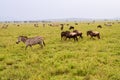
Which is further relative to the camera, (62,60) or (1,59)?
(1,59)

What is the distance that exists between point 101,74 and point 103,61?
2469 millimetres

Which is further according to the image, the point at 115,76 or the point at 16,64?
the point at 16,64

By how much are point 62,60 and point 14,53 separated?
4.20 metres

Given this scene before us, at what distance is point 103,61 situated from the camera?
1196cm

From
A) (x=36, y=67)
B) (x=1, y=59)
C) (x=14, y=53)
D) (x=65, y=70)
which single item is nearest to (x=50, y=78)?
(x=65, y=70)

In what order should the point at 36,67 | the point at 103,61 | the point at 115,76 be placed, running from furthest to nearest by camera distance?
1. the point at 103,61
2. the point at 36,67
3. the point at 115,76

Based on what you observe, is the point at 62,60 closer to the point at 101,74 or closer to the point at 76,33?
the point at 101,74

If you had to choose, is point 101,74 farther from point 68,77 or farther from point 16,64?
point 16,64

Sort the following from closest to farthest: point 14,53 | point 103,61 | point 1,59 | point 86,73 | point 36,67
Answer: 1. point 86,73
2. point 36,67
3. point 103,61
4. point 1,59
5. point 14,53

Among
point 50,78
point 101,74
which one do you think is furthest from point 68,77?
point 101,74

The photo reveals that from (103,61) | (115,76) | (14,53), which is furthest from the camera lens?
(14,53)

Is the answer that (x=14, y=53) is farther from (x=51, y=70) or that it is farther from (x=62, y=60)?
(x=51, y=70)

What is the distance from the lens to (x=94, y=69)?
10391mm

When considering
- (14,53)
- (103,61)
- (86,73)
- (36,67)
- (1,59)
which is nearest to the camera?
(86,73)
